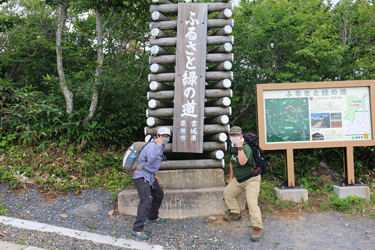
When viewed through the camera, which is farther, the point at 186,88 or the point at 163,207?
the point at 186,88

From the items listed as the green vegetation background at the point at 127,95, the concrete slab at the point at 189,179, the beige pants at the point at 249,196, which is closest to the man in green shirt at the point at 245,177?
the beige pants at the point at 249,196

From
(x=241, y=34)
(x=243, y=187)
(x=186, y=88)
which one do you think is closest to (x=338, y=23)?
(x=241, y=34)

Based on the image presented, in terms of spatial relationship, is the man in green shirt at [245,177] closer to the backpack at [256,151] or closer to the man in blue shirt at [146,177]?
the backpack at [256,151]

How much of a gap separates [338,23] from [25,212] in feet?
32.4

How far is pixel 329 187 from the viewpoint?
18.8 ft

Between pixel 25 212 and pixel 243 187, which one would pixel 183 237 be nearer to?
pixel 243 187

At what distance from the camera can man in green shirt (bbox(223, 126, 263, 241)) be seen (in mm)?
3975

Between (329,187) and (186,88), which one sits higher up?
(186,88)

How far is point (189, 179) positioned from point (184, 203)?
0.51 m

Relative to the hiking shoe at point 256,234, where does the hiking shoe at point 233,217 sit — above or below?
above

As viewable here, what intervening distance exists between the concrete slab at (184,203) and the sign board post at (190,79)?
850 millimetres

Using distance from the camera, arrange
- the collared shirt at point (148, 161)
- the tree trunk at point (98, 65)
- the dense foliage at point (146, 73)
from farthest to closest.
Result: the dense foliage at point (146, 73) → the tree trunk at point (98, 65) → the collared shirt at point (148, 161)

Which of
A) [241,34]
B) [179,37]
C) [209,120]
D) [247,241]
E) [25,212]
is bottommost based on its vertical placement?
[247,241]

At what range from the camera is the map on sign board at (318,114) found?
210 inches
